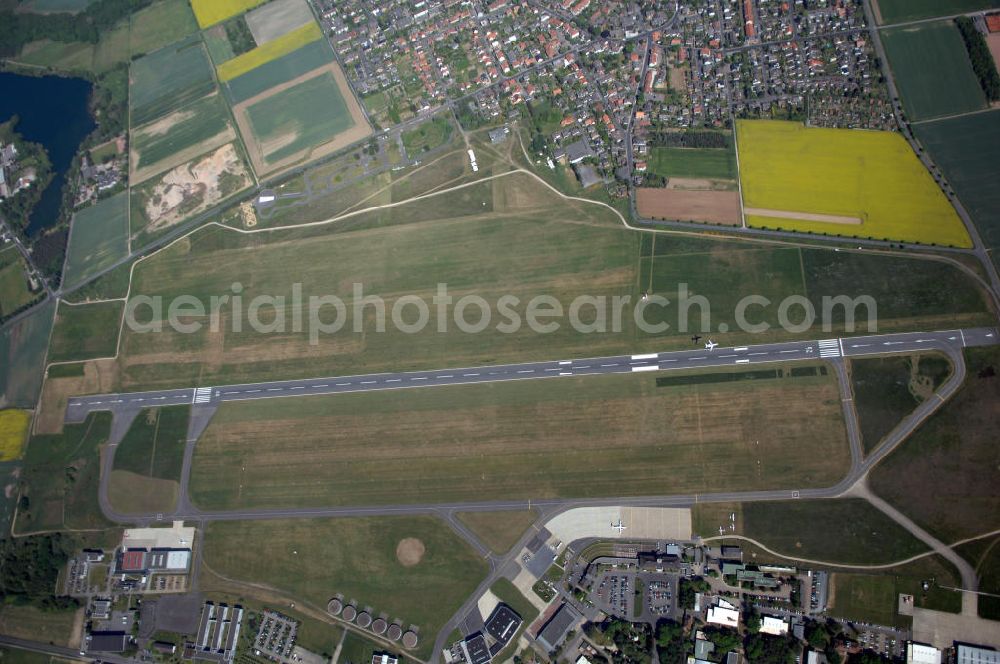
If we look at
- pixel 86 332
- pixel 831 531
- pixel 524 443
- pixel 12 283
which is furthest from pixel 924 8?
pixel 12 283

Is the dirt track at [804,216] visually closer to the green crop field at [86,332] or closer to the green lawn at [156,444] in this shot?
the green lawn at [156,444]

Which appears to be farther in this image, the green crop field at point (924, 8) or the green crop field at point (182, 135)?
the green crop field at point (182, 135)

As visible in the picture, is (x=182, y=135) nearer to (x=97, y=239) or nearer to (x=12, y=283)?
(x=97, y=239)

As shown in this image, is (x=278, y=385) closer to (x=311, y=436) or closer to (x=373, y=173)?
(x=311, y=436)

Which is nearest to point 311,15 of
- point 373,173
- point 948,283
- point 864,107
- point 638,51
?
point 373,173

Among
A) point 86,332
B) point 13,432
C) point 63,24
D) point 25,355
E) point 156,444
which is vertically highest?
point 63,24

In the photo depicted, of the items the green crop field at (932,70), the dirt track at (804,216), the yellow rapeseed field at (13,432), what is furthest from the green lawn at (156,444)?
the green crop field at (932,70)
